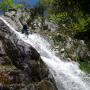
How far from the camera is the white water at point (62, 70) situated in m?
29.8

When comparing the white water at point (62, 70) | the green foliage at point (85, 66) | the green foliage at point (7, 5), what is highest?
the green foliage at point (7, 5)

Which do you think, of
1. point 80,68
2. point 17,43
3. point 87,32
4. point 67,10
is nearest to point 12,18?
point 87,32

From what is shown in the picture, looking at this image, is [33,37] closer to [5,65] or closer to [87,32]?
[87,32]

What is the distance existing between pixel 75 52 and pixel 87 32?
5642mm

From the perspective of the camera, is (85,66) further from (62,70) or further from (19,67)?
(19,67)

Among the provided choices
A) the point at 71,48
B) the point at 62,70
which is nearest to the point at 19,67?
the point at 62,70

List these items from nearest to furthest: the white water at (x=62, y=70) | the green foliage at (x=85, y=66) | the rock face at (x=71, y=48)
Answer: the white water at (x=62, y=70) < the green foliage at (x=85, y=66) < the rock face at (x=71, y=48)

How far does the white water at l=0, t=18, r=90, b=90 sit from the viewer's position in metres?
29.8

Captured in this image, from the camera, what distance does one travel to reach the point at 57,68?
35.6m

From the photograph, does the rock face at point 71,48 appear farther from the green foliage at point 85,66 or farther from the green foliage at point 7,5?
the green foliage at point 7,5

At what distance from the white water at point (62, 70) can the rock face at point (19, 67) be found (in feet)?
21.8

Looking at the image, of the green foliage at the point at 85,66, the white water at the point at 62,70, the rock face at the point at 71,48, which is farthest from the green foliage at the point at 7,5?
the green foliage at the point at 85,66

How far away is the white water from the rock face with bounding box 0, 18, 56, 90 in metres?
6.63

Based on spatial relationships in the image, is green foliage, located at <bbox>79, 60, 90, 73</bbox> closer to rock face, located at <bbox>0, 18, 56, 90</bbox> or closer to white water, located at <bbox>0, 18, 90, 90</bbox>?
white water, located at <bbox>0, 18, 90, 90</bbox>
